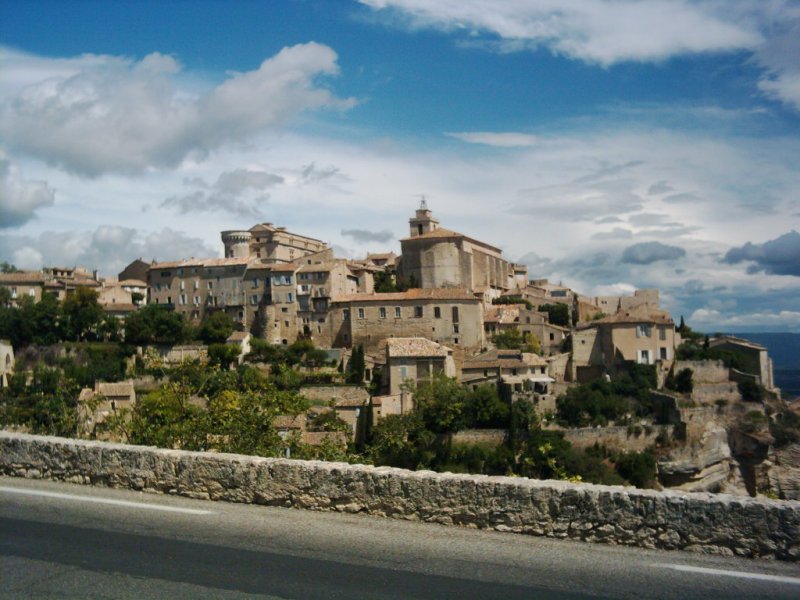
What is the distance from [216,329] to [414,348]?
18.9 m

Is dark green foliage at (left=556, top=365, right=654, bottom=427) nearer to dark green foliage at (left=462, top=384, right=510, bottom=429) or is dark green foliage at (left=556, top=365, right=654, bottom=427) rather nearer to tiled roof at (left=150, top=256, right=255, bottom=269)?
dark green foliage at (left=462, top=384, right=510, bottom=429)

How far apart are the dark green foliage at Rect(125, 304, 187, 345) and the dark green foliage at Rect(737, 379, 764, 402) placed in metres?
41.9

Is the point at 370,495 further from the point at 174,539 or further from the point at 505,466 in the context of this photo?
the point at 505,466

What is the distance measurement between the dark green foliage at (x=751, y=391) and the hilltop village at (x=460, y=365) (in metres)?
0.12

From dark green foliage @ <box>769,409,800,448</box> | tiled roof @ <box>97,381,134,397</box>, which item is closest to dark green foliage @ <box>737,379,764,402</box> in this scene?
dark green foliage @ <box>769,409,800,448</box>

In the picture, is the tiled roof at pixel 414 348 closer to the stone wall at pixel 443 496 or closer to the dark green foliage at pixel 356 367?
the dark green foliage at pixel 356 367

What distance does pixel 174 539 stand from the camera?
8.31 metres

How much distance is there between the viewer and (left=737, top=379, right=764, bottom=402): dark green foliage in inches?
2013

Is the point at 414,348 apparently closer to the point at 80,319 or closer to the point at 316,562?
the point at 80,319

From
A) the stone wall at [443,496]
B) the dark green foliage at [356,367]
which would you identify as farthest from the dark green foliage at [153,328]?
the stone wall at [443,496]

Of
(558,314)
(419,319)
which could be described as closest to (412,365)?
(419,319)

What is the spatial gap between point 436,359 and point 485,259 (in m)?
31.6

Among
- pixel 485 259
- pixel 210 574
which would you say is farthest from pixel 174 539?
pixel 485 259

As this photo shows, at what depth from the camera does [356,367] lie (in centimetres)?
5438
